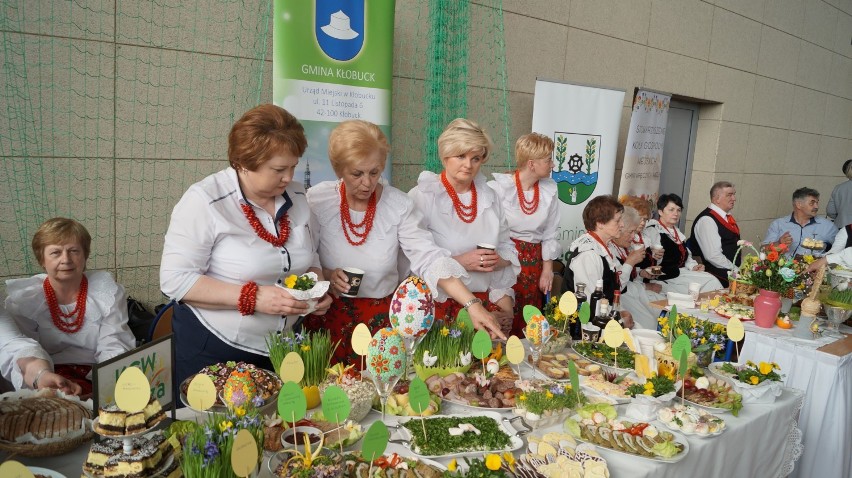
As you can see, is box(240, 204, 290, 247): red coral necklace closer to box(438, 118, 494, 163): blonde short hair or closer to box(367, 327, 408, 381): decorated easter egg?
box(367, 327, 408, 381): decorated easter egg

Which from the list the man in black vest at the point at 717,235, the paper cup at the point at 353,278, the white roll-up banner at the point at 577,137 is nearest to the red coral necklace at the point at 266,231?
the paper cup at the point at 353,278

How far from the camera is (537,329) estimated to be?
6.97 ft

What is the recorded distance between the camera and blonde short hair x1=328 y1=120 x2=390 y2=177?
2.21m

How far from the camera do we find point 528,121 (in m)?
5.77

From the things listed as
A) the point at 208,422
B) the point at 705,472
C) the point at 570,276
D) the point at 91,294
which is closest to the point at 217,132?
the point at 91,294

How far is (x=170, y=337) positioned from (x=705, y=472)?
164 cm

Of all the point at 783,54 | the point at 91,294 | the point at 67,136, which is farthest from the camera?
the point at 783,54

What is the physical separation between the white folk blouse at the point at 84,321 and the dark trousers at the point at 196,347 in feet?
1.87

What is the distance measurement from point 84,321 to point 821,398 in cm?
337

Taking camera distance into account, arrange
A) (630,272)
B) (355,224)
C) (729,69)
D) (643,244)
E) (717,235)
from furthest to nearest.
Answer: (729,69) < (717,235) < (643,244) < (630,272) < (355,224)

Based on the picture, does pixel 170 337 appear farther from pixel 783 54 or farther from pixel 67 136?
pixel 783 54

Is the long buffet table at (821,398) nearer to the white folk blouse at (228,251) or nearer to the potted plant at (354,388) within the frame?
the potted plant at (354,388)

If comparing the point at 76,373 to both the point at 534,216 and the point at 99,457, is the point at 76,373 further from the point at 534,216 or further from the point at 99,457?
Result: the point at 534,216

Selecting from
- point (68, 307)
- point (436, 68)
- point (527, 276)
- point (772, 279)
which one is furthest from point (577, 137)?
point (68, 307)
